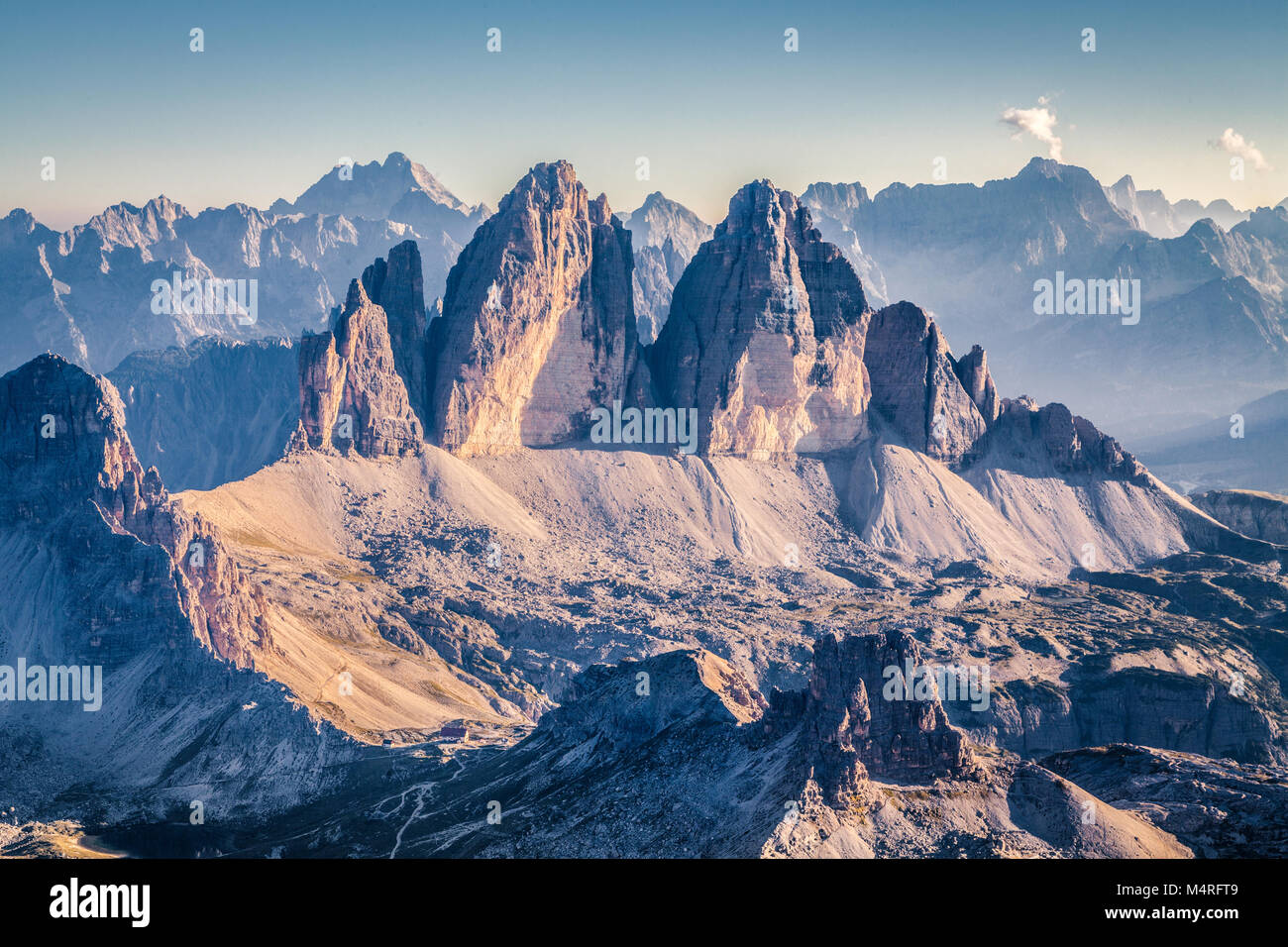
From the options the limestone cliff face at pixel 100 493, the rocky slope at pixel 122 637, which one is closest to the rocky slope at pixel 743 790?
the rocky slope at pixel 122 637

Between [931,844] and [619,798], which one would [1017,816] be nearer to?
[931,844]

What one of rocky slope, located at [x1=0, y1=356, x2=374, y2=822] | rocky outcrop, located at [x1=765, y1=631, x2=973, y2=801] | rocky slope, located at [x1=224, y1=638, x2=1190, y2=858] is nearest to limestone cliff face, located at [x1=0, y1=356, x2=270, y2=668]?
rocky slope, located at [x1=0, y1=356, x2=374, y2=822]

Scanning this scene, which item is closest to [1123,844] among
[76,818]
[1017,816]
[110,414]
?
[1017,816]

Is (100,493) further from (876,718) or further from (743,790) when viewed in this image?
(876,718)

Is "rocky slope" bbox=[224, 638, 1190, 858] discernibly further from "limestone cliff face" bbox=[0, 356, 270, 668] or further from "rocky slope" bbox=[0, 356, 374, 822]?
"limestone cliff face" bbox=[0, 356, 270, 668]

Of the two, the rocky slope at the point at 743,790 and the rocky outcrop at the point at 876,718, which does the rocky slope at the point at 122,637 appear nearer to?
the rocky slope at the point at 743,790

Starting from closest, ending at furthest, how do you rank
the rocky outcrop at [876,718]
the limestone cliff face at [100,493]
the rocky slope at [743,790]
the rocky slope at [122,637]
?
the rocky slope at [743,790] → the rocky outcrop at [876,718] → the rocky slope at [122,637] → the limestone cliff face at [100,493]

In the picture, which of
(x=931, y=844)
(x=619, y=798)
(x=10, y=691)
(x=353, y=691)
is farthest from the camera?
(x=353, y=691)
